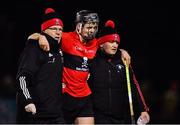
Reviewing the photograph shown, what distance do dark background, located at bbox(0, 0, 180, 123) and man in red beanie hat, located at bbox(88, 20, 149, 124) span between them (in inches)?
177

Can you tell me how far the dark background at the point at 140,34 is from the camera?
13.0 m

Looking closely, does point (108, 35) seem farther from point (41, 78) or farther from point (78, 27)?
point (41, 78)

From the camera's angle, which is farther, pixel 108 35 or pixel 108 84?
pixel 108 35

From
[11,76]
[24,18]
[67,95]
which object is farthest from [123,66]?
[24,18]

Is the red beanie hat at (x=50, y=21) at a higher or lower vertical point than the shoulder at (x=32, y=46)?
higher

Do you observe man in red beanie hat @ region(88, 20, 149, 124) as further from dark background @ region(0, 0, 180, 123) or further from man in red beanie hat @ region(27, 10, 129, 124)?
dark background @ region(0, 0, 180, 123)

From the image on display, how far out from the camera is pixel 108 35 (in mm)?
7914

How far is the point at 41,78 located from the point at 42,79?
2 cm

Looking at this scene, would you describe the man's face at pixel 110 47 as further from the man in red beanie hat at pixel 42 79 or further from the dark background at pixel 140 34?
the dark background at pixel 140 34

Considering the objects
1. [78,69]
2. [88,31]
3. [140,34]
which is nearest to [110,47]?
[88,31]

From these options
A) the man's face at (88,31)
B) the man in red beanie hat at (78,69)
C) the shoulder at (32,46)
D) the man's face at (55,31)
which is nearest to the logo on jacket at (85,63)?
the man in red beanie hat at (78,69)

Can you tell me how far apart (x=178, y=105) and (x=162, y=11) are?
242 cm

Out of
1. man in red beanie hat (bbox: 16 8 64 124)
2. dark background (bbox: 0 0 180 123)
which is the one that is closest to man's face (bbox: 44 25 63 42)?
man in red beanie hat (bbox: 16 8 64 124)

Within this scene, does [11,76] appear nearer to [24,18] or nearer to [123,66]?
Answer: [24,18]
